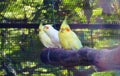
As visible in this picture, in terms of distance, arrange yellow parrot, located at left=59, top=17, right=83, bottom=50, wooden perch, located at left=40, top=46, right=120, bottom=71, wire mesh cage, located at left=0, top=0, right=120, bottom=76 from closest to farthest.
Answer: wooden perch, located at left=40, top=46, right=120, bottom=71 < yellow parrot, located at left=59, top=17, right=83, bottom=50 < wire mesh cage, located at left=0, top=0, right=120, bottom=76

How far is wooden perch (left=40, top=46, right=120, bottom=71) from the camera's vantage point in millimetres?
650

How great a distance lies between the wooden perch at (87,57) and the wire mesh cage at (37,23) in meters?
0.89

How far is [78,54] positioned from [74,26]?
34.4 inches

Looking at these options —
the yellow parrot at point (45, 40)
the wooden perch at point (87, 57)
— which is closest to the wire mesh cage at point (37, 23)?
the yellow parrot at point (45, 40)

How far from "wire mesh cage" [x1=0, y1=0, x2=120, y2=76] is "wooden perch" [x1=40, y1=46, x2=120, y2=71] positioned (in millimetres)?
892

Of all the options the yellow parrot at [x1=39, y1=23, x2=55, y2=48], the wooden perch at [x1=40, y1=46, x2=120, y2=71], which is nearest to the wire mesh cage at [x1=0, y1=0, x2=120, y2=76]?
the yellow parrot at [x1=39, y1=23, x2=55, y2=48]

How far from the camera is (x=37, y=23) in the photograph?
184cm

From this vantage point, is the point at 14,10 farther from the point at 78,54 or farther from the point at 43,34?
the point at 78,54

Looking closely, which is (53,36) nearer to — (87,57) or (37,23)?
(87,57)

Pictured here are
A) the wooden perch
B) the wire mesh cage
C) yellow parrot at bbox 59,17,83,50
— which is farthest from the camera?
the wire mesh cage

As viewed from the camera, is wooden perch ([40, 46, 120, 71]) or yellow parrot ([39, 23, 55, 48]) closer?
wooden perch ([40, 46, 120, 71])

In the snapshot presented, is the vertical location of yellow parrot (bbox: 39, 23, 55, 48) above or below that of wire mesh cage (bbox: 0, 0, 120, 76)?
above

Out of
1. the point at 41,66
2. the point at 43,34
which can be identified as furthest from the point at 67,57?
the point at 41,66

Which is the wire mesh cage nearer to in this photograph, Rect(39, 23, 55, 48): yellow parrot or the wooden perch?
Rect(39, 23, 55, 48): yellow parrot
